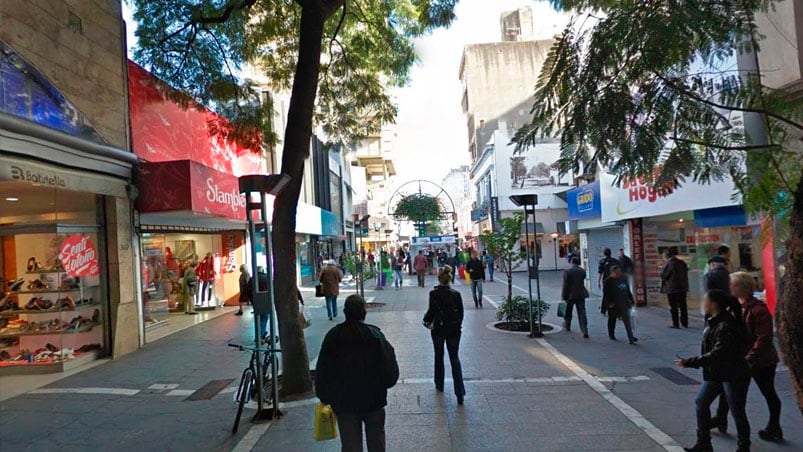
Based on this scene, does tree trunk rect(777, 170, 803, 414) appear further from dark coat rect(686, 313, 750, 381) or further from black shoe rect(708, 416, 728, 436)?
black shoe rect(708, 416, 728, 436)

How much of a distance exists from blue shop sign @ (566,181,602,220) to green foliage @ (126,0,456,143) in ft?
27.9

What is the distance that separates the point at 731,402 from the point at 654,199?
8.72 m

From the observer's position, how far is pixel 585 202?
17.8m

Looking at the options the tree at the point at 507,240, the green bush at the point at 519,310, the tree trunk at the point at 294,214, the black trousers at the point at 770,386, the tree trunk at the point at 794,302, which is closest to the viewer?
the tree trunk at the point at 794,302

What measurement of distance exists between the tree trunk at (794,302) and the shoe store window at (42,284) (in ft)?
31.5

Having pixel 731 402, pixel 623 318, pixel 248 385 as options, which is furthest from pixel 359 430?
pixel 623 318

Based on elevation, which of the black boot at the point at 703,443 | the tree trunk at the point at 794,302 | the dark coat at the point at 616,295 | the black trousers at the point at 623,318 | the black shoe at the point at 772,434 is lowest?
the black shoe at the point at 772,434

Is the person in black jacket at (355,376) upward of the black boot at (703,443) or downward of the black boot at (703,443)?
upward

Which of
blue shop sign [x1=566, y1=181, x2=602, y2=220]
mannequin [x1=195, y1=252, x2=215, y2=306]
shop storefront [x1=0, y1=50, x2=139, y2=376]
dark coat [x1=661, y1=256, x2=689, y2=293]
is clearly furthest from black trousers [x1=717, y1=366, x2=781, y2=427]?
mannequin [x1=195, y1=252, x2=215, y2=306]

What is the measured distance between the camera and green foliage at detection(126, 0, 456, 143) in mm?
9273

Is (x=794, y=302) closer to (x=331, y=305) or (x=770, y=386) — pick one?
(x=770, y=386)

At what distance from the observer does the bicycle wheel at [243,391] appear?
556 centimetres

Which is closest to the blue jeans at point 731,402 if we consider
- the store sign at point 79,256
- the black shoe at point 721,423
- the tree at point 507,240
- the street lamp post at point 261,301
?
the black shoe at point 721,423

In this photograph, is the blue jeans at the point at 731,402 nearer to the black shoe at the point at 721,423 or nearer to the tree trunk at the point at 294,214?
the black shoe at the point at 721,423
